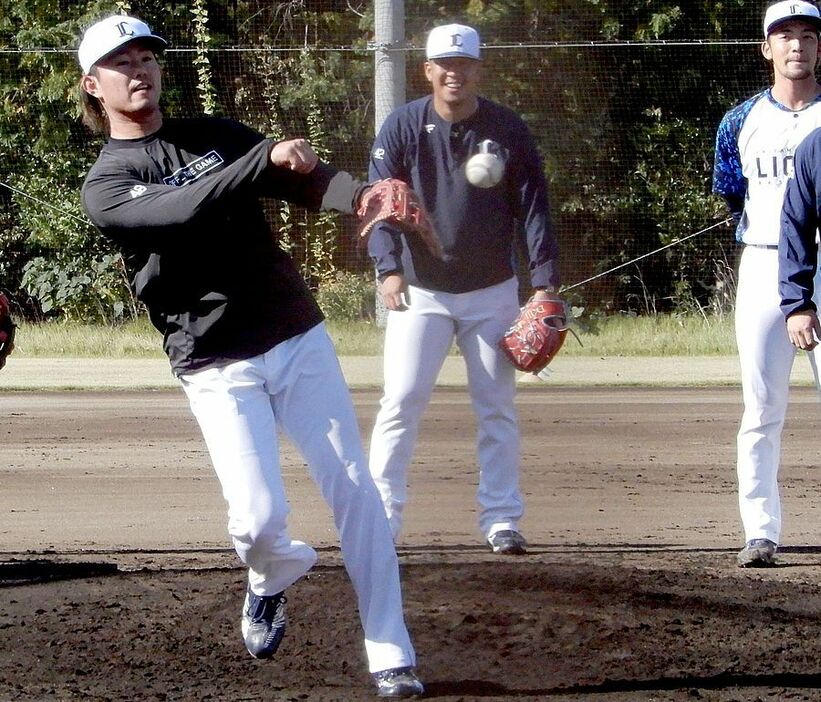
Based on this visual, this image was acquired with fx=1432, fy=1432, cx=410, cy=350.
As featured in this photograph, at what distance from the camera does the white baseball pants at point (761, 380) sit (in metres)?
5.92

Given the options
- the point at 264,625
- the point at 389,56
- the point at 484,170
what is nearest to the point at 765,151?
the point at 484,170

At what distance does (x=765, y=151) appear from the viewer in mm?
5902

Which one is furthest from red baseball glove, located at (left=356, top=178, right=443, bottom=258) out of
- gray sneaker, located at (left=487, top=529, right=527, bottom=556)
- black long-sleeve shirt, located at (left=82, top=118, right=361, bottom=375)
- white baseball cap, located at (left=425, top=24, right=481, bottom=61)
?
gray sneaker, located at (left=487, top=529, right=527, bottom=556)

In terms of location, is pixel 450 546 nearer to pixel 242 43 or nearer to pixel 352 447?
pixel 352 447

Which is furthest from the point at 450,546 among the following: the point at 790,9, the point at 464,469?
the point at 790,9

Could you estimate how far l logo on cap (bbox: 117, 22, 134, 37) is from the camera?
4457 millimetres

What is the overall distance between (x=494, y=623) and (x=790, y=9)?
275 centimetres

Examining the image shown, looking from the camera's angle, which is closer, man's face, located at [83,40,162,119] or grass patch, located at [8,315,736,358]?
man's face, located at [83,40,162,119]

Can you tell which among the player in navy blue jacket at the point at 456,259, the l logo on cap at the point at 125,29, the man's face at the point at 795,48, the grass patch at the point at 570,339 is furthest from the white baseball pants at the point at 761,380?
the grass patch at the point at 570,339

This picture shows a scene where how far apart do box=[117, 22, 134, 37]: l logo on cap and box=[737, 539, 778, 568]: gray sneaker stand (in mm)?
3436

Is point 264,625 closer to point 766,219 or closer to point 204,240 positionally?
point 204,240

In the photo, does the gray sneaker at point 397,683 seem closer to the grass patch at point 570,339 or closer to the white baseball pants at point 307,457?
the white baseball pants at point 307,457

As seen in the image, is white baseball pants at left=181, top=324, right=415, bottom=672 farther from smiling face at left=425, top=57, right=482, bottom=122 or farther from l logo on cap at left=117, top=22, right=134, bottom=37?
smiling face at left=425, top=57, right=482, bottom=122

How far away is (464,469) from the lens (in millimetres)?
9094
